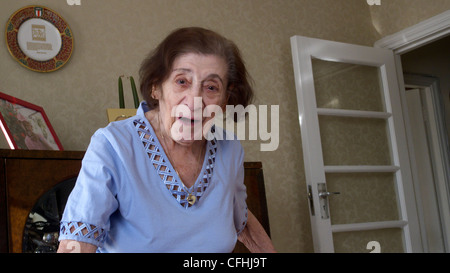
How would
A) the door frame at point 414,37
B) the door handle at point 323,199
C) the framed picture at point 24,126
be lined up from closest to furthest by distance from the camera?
the framed picture at point 24,126 → the door handle at point 323,199 → the door frame at point 414,37

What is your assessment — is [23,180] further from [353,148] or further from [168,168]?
[353,148]

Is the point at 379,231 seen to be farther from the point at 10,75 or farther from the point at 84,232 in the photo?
the point at 84,232

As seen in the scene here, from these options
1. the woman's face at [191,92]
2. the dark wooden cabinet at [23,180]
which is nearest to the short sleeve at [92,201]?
the woman's face at [191,92]

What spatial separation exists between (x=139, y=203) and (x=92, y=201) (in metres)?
0.08

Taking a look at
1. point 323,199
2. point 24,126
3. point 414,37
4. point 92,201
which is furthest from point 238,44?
point 92,201

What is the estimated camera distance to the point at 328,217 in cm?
254

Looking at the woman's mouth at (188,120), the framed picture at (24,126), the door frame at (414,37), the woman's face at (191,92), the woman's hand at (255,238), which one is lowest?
the woman's hand at (255,238)

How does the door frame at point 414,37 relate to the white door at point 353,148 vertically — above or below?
above

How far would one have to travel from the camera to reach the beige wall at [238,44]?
81.2 inches

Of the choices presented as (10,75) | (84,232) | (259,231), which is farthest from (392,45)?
(84,232)

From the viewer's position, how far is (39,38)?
6.72 ft

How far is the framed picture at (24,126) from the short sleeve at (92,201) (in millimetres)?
1011

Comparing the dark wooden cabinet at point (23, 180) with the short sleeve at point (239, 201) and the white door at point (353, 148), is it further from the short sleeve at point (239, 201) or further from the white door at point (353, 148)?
the white door at point (353, 148)
